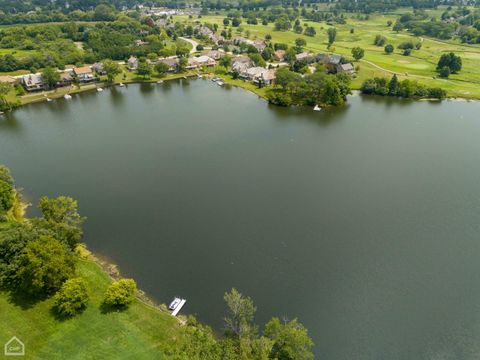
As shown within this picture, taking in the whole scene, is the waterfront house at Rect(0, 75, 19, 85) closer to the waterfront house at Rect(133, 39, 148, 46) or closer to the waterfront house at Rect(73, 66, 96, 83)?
the waterfront house at Rect(73, 66, 96, 83)

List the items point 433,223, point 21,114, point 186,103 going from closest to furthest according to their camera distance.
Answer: point 433,223 < point 21,114 < point 186,103

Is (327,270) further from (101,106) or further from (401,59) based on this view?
(401,59)

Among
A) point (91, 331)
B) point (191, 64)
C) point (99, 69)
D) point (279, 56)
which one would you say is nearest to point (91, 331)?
point (91, 331)

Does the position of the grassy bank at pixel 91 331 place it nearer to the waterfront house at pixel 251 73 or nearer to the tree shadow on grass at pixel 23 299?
the tree shadow on grass at pixel 23 299

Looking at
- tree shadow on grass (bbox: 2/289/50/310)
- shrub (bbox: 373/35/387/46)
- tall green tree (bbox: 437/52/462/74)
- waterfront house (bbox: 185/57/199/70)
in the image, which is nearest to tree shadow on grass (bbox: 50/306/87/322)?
tree shadow on grass (bbox: 2/289/50/310)

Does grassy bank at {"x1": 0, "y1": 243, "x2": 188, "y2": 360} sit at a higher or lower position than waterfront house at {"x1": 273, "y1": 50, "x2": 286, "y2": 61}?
lower

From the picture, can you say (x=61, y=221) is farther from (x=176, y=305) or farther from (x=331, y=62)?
(x=331, y=62)

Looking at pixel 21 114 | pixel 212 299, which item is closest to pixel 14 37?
pixel 21 114
